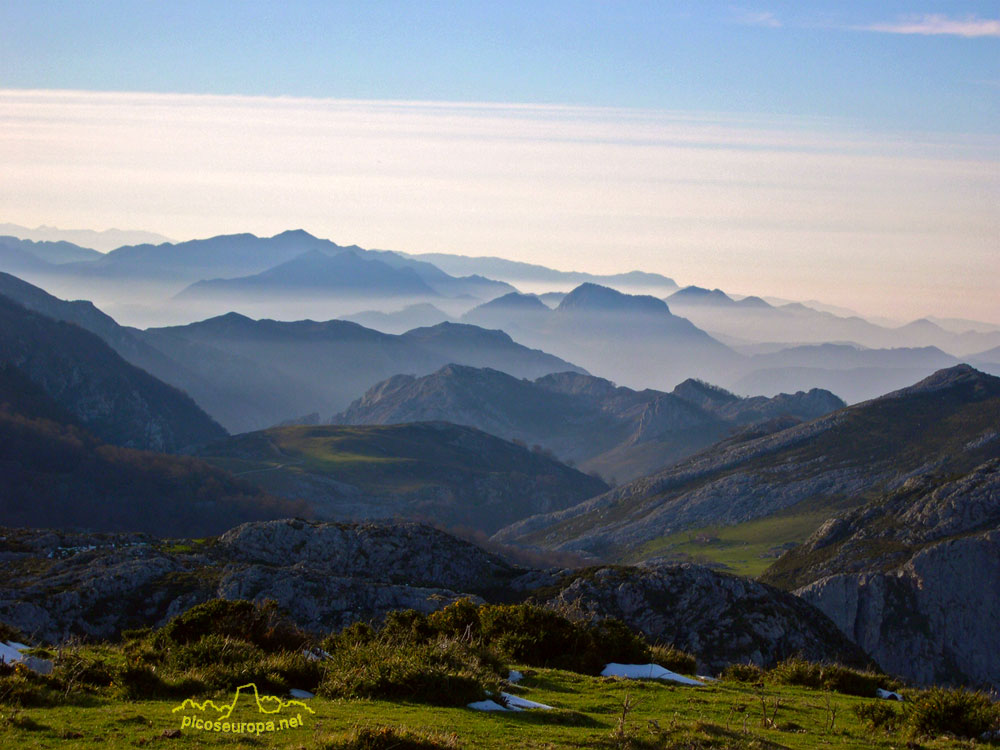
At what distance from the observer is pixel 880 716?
60.1 feet

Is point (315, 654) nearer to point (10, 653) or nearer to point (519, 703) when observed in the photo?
point (519, 703)

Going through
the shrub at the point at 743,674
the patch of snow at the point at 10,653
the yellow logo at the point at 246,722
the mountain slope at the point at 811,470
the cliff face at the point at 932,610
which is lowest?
the cliff face at the point at 932,610

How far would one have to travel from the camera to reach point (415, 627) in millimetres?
25328

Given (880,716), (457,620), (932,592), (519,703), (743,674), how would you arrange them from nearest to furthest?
1. (519,703)
2. (880,716)
3. (743,674)
4. (457,620)
5. (932,592)

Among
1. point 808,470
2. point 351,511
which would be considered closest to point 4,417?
point 351,511

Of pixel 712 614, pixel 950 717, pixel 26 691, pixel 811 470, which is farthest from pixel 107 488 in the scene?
pixel 950 717

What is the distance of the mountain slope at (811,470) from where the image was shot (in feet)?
492

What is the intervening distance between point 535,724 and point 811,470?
157219 millimetres

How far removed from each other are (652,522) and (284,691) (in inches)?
6109

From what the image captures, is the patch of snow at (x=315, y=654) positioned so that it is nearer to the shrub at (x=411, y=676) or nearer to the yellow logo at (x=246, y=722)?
the shrub at (x=411, y=676)

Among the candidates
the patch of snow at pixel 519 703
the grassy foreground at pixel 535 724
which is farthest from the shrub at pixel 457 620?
the patch of snow at pixel 519 703

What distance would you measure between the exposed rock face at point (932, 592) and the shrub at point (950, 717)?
2099 inches

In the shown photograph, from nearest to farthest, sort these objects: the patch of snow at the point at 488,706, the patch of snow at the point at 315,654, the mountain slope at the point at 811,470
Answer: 1. the patch of snow at the point at 488,706
2. the patch of snow at the point at 315,654
3. the mountain slope at the point at 811,470

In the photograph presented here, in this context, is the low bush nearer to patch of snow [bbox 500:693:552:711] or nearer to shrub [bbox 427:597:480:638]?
shrub [bbox 427:597:480:638]
